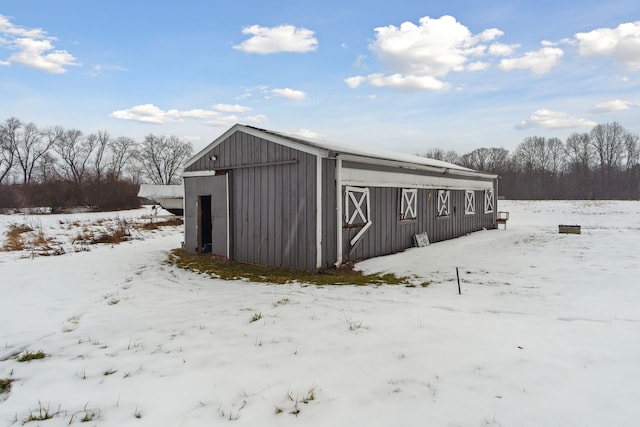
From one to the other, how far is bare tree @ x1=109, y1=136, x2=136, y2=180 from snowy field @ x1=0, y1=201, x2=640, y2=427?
52951 millimetres

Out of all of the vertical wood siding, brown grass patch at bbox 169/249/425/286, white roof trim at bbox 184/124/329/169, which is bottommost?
brown grass patch at bbox 169/249/425/286

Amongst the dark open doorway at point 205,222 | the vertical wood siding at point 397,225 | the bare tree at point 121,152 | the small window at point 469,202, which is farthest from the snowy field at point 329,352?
the bare tree at point 121,152

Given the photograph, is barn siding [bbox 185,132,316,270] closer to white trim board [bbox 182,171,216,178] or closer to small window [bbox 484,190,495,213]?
white trim board [bbox 182,171,216,178]

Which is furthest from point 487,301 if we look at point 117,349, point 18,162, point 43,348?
point 18,162

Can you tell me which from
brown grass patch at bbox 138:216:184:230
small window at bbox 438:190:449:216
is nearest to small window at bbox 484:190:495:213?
small window at bbox 438:190:449:216

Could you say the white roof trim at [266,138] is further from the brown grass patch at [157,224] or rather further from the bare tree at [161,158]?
the bare tree at [161,158]

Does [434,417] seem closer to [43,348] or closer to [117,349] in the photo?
[117,349]

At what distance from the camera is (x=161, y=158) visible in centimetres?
5288

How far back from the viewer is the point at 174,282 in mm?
6914

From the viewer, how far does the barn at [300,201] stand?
24.6 ft

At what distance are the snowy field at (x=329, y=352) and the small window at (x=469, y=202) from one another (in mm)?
6904

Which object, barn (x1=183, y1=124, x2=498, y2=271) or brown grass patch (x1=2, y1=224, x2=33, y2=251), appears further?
brown grass patch (x1=2, y1=224, x2=33, y2=251)

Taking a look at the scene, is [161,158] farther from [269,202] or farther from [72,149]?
[269,202]

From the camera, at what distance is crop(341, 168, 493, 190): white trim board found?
26.4 feet
